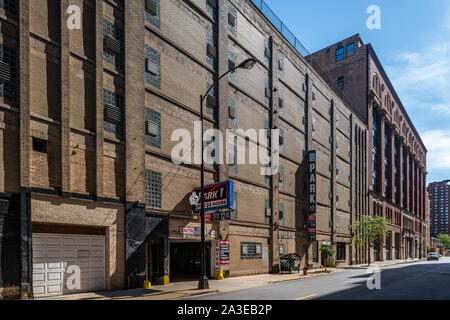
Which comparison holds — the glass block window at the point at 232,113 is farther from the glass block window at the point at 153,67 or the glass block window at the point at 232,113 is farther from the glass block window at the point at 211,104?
the glass block window at the point at 153,67

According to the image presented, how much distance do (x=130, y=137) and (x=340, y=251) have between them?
123 ft

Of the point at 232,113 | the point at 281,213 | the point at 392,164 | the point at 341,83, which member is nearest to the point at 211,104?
the point at 232,113

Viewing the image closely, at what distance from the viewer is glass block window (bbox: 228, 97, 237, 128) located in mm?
28328

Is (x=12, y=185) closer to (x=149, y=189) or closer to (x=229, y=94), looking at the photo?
(x=149, y=189)

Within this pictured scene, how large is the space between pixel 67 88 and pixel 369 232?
4557cm

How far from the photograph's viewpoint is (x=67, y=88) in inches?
667

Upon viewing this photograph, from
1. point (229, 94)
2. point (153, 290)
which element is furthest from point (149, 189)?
point (229, 94)

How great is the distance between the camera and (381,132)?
2685 inches

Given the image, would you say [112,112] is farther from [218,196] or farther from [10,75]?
[218,196]

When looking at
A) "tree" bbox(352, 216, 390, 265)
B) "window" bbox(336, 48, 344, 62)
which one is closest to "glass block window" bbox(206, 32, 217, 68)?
"tree" bbox(352, 216, 390, 265)

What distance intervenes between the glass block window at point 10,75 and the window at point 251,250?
1914 cm

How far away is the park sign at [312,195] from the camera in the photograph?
38750 mm

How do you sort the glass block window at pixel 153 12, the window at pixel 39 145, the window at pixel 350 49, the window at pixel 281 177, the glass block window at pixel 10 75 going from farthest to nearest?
1. the window at pixel 350 49
2. the window at pixel 281 177
3. the glass block window at pixel 153 12
4. the window at pixel 39 145
5. the glass block window at pixel 10 75

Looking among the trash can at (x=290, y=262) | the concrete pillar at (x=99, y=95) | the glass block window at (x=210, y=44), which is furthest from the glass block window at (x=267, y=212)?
the concrete pillar at (x=99, y=95)
